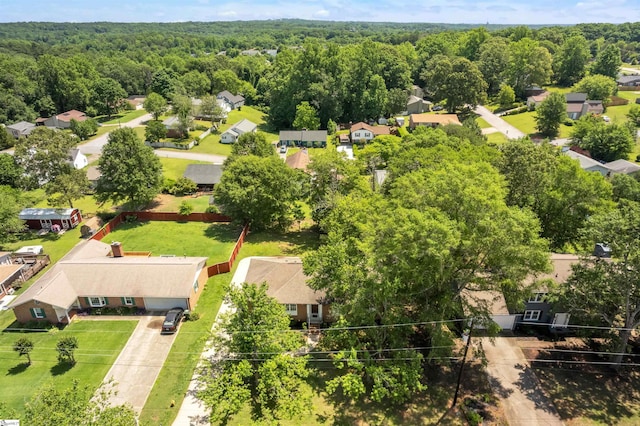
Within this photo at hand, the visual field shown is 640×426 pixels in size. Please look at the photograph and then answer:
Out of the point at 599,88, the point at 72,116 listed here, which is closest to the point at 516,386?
the point at 599,88

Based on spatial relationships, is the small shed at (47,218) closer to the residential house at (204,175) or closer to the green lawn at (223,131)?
the residential house at (204,175)

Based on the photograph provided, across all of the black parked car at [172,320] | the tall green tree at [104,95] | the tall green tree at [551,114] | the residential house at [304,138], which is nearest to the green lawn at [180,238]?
the black parked car at [172,320]

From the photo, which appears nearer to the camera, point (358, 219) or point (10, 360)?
point (10, 360)

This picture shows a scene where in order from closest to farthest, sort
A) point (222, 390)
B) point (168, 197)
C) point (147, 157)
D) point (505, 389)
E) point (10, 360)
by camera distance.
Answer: point (222, 390)
point (505, 389)
point (10, 360)
point (147, 157)
point (168, 197)

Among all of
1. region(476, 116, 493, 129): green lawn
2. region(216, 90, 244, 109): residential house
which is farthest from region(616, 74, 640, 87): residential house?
region(216, 90, 244, 109): residential house

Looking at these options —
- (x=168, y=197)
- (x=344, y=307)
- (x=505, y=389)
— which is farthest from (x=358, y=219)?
(x=168, y=197)

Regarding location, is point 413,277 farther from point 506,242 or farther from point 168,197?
point 168,197
